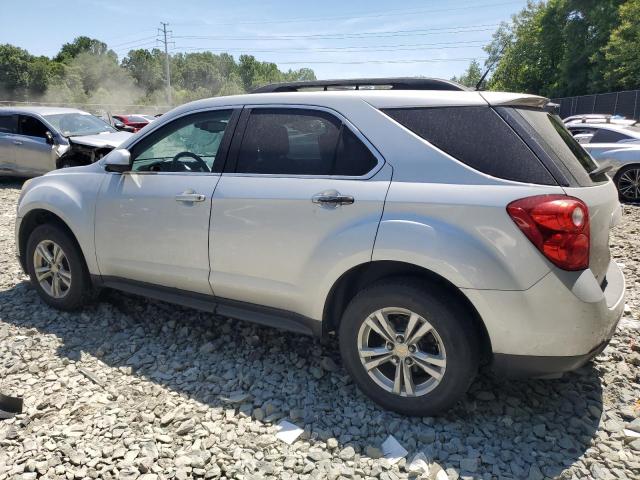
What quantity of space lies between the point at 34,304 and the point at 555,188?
4.19 metres

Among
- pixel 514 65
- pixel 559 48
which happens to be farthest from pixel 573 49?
pixel 514 65

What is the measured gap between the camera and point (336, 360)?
3436 mm

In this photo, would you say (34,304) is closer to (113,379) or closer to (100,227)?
(100,227)

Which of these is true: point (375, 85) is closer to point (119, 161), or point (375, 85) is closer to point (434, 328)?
point (434, 328)

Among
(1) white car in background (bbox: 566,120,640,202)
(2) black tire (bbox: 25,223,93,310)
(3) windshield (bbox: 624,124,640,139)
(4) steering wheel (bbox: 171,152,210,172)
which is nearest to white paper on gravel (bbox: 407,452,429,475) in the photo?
(4) steering wheel (bbox: 171,152,210,172)

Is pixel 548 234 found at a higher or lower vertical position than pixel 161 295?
higher

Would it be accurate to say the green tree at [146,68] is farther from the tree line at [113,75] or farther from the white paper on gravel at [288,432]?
the white paper on gravel at [288,432]

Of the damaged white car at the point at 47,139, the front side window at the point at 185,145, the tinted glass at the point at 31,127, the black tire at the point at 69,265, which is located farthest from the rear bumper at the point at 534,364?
the tinted glass at the point at 31,127

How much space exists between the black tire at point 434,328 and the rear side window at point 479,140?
2.24ft

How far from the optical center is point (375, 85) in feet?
10.1

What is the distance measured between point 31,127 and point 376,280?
35.2ft

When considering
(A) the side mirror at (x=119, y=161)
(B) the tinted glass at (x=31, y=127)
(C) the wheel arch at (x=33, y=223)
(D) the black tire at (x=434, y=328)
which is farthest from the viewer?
(B) the tinted glass at (x=31, y=127)

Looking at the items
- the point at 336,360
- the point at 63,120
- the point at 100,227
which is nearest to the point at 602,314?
the point at 336,360

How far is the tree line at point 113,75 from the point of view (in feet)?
229
